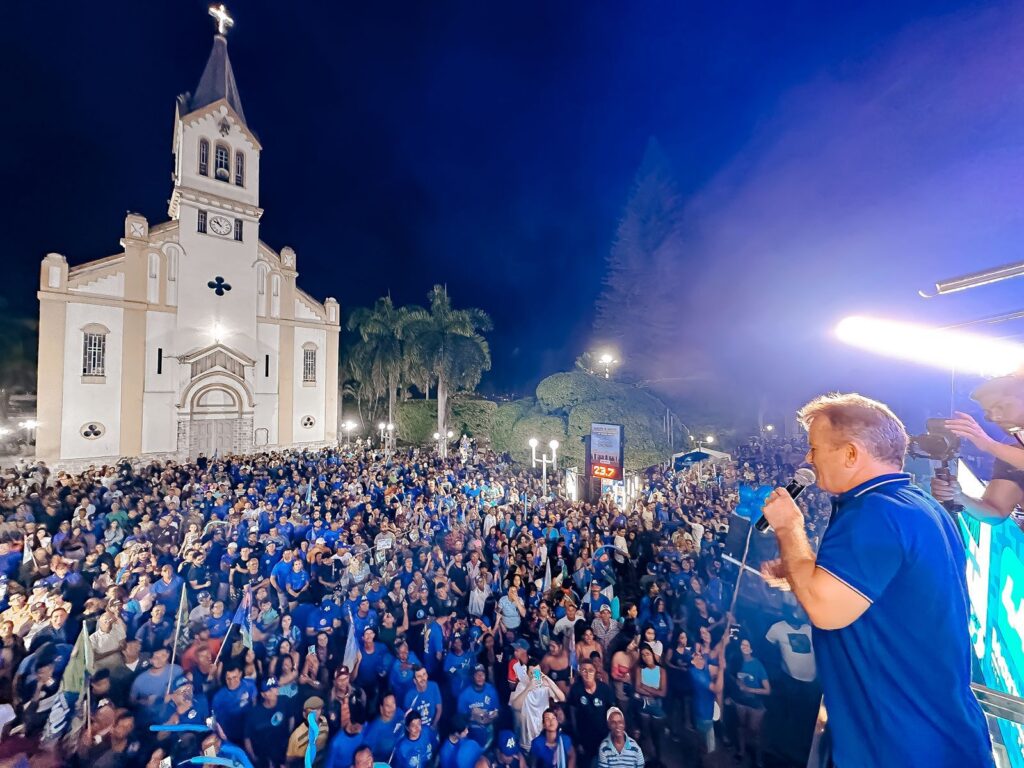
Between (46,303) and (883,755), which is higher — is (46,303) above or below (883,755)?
above

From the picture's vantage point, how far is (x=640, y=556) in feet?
31.9

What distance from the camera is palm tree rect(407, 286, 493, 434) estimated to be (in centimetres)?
2609

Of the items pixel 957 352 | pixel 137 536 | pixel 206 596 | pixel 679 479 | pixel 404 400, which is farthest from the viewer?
pixel 404 400

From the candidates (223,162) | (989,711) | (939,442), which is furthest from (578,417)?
(223,162)

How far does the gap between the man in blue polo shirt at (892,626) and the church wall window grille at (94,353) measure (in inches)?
1129

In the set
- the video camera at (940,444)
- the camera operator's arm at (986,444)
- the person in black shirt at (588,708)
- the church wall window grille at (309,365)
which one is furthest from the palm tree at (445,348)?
the camera operator's arm at (986,444)

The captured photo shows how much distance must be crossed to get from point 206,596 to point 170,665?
6.01ft

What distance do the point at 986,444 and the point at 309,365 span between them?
29.8 metres

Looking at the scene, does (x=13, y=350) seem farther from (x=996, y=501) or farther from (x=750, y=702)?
(x=996, y=501)

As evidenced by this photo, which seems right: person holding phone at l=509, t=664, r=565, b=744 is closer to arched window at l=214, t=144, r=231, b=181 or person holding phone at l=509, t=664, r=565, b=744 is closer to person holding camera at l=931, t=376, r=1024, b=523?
person holding camera at l=931, t=376, r=1024, b=523

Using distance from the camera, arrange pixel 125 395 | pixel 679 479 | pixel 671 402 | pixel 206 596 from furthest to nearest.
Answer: pixel 671 402 → pixel 125 395 → pixel 679 479 → pixel 206 596

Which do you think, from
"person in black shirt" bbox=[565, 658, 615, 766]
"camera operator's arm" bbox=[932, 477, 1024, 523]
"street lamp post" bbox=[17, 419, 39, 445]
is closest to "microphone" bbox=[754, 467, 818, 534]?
"camera operator's arm" bbox=[932, 477, 1024, 523]

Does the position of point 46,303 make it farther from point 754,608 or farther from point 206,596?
point 754,608

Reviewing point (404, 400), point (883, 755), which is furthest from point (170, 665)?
point (404, 400)
